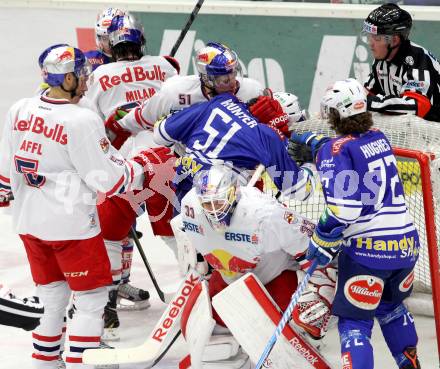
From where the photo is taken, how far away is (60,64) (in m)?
4.04

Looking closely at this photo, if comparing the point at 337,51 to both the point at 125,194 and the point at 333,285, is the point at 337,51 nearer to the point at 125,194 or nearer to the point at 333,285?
the point at 125,194

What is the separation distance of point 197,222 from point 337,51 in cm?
303

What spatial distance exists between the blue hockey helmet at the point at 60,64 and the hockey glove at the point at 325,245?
Answer: 112 cm

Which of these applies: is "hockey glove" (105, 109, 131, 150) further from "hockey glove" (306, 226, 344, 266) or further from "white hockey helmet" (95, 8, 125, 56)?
"hockey glove" (306, 226, 344, 266)

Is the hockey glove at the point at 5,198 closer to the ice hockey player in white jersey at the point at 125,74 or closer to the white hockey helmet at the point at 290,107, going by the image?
the ice hockey player in white jersey at the point at 125,74

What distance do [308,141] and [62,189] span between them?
976 mm

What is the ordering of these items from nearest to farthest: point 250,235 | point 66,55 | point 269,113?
point 250,235
point 66,55
point 269,113

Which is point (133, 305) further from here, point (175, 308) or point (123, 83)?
point (123, 83)

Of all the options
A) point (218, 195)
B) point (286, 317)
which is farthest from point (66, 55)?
point (286, 317)

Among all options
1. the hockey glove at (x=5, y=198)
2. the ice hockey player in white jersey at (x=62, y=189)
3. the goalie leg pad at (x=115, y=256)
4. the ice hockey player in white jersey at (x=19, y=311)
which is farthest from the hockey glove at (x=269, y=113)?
the ice hockey player in white jersey at (x=19, y=311)

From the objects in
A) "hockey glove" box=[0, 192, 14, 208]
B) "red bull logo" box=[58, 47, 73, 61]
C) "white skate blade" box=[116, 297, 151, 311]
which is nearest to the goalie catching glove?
"red bull logo" box=[58, 47, 73, 61]

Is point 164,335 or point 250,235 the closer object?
point 250,235

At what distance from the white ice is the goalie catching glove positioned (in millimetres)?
873

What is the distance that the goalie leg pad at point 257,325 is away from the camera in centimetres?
389
